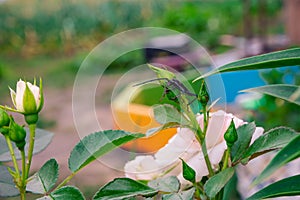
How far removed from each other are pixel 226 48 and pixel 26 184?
5497 millimetres

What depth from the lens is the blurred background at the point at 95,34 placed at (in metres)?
4.15

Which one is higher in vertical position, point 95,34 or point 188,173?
point 95,34

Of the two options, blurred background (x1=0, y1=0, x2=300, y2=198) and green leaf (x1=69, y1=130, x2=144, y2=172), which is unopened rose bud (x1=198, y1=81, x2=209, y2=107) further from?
blurred background (x1=0, y1=0, x2=300, y2=198)

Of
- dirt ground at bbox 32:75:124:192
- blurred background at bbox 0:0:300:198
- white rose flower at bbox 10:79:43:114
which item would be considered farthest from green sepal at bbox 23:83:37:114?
blurred background at bbox 0:0:300:198

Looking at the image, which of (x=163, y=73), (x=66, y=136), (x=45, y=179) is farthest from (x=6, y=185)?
(x=66, y=136)

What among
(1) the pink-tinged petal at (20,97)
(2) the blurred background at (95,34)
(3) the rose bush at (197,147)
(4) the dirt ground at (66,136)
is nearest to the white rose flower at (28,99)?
(1) the pink-tinged petal at (20,97)

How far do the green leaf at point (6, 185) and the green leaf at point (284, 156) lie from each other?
0.20 m

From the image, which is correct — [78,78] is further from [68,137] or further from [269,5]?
[269,5]

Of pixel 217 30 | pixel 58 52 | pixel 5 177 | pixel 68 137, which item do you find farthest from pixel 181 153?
pixel 58 52

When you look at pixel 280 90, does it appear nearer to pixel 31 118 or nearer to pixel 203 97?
pixel 203 97

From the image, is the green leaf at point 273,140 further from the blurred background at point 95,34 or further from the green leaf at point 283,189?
the blurred background at point 95,34

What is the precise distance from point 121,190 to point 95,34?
7496mm

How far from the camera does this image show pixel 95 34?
25.6ft

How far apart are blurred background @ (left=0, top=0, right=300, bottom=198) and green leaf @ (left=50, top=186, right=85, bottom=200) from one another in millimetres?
2716
